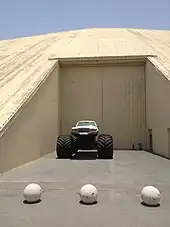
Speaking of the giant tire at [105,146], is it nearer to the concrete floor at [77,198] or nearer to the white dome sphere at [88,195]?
the concrete floor at [77,198]

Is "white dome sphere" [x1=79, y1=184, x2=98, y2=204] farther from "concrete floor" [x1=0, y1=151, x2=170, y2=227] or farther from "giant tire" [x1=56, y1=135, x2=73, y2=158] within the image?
"giant tire" [x1=56, y1=135, x2=73, y2=158]

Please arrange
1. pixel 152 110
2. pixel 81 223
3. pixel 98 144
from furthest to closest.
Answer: pixel 152 110, pixel 98 144, pixel 81 223

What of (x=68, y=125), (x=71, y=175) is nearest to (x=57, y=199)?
(x=71, y=175)

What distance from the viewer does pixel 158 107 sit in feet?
42.4

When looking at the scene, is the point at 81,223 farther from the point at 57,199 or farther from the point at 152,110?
the point at 152,110

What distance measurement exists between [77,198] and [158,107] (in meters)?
8.06

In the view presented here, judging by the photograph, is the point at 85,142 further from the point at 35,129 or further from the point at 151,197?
the point at 151,197

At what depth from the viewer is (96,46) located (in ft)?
62.0

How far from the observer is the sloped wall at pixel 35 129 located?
8586 millimetres

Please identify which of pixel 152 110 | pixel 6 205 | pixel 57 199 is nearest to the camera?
pixel 6 205

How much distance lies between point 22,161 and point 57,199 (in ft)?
13.0

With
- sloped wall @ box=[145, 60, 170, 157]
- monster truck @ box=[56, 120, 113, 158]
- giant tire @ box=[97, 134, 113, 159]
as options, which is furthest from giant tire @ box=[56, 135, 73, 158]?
sloped wall @ box=[145, 60, 170, 157]

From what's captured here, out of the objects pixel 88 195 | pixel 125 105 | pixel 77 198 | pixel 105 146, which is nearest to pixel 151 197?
pixel 88 195

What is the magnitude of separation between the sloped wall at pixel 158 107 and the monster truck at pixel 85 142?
90.7 inches
